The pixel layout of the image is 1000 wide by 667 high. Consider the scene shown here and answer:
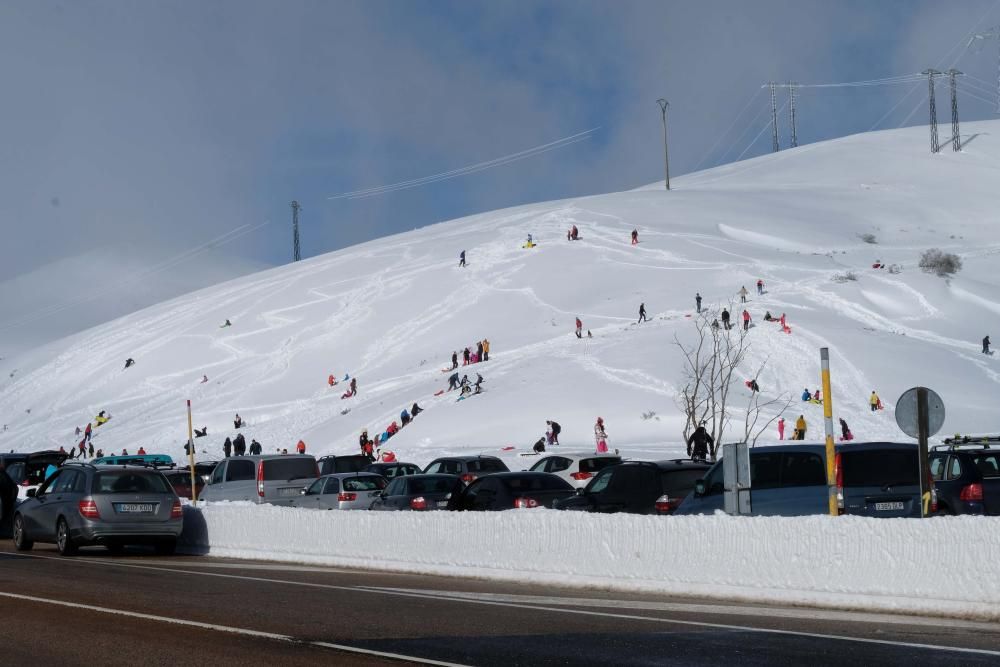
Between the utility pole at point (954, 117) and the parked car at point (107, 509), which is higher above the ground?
the utility pole at point (954, 117)

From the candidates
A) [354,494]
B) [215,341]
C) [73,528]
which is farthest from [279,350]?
[73,528]

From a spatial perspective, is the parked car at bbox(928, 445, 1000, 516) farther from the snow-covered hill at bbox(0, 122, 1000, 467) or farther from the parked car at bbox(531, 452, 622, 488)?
the snow-covered hill at bbox(0, 122, 1000, 467)

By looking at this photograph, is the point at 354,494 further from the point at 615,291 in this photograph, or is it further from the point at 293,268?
the point at 293,268

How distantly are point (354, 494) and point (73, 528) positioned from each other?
6.65 metres

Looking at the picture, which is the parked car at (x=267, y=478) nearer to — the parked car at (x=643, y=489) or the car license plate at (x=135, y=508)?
the car license plate at (x=135, y=508)

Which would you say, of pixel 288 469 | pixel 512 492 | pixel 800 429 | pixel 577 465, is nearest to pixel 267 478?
pixel 288 469

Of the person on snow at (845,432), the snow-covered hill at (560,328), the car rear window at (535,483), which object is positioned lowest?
the car rear window at (535,483)

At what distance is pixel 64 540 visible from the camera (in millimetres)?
20781

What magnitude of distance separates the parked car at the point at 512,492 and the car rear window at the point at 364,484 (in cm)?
489

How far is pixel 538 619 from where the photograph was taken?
39.6 ft

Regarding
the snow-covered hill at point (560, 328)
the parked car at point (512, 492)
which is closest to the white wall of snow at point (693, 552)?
the parked car at point (512, 492)

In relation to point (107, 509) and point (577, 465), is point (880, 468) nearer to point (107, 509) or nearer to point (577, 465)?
point (107, 509)

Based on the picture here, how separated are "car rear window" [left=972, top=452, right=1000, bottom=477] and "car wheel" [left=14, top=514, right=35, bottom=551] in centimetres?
1570

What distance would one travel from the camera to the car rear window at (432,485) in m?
23.8
